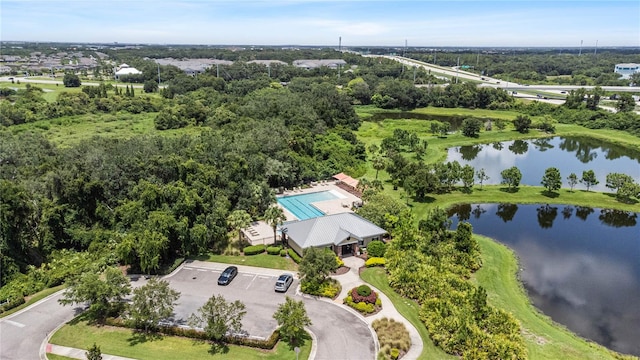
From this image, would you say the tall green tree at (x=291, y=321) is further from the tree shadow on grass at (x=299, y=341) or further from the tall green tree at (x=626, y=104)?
the tall green tree at (x=626, y=104)

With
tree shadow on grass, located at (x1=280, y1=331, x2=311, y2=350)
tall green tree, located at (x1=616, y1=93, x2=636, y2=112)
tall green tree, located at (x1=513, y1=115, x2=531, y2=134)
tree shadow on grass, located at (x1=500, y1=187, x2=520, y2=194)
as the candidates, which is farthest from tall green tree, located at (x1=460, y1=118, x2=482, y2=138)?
tree shadow on grass, located at (x1=280, y1=331, x2=311, y2=350)

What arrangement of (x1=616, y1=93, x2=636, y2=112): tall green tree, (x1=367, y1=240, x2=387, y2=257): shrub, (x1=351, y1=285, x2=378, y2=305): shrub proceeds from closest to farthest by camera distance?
1. (x1=351, y1=285, x2=378, y2=305): shrub
2. (x1=367, y1=240, x2=387, y2=257): shrub
3. (x1=616, y1=93, x2=636, y2=112): tall green tree

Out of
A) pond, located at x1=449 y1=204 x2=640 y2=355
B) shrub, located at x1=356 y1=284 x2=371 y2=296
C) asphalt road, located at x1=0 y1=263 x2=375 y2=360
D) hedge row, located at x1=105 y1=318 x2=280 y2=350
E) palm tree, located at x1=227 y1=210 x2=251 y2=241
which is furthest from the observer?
palm tree, located at x1=227 y1=210 x2=251 y2=241

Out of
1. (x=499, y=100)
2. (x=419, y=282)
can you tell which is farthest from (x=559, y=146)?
(x=419, y=282)

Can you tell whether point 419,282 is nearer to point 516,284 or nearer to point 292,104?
point 516,284

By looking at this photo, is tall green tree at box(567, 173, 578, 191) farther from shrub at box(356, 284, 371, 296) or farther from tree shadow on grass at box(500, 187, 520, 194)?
shrub at box(356, 284, 371, 296)
